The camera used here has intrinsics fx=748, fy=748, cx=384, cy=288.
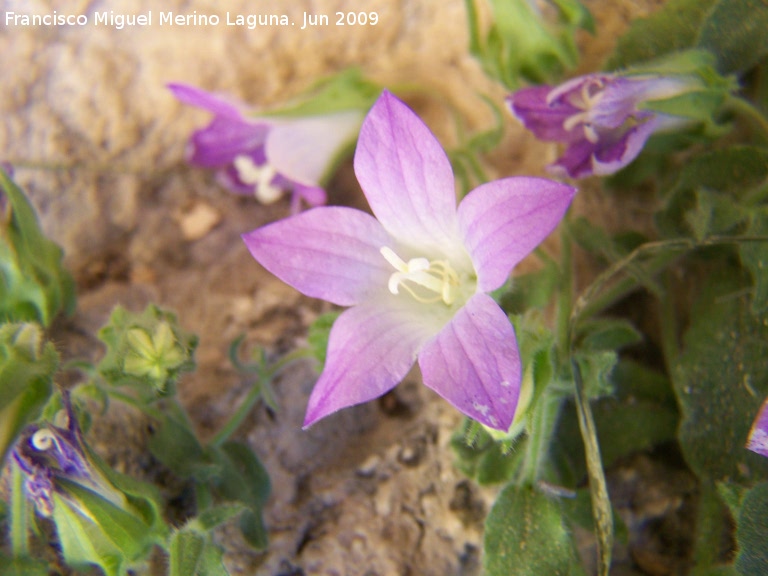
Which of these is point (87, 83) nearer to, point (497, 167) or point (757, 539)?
point (497, 167)

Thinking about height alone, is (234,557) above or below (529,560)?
below

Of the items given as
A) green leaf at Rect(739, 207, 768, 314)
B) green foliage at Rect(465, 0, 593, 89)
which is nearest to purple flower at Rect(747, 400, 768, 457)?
green leaf at Rect(739, 207, 768, 314)

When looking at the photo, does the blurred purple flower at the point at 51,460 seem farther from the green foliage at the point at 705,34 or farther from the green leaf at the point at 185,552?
the green foliage at the point at 705,34

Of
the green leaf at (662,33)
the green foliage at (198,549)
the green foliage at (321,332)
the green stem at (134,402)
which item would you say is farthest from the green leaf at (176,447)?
the green leaf at (662,33)

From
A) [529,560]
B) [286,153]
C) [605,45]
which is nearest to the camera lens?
[529,560]

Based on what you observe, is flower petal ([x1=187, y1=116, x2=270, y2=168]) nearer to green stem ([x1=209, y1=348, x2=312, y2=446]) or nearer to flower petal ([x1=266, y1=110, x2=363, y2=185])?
flower petal ([x1=266, y1=110, x2=363, y2=185])

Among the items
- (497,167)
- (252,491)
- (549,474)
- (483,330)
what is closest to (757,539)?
(549,474)

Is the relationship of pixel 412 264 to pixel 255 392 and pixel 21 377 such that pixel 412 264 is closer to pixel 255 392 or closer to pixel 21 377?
pixel 255 392
